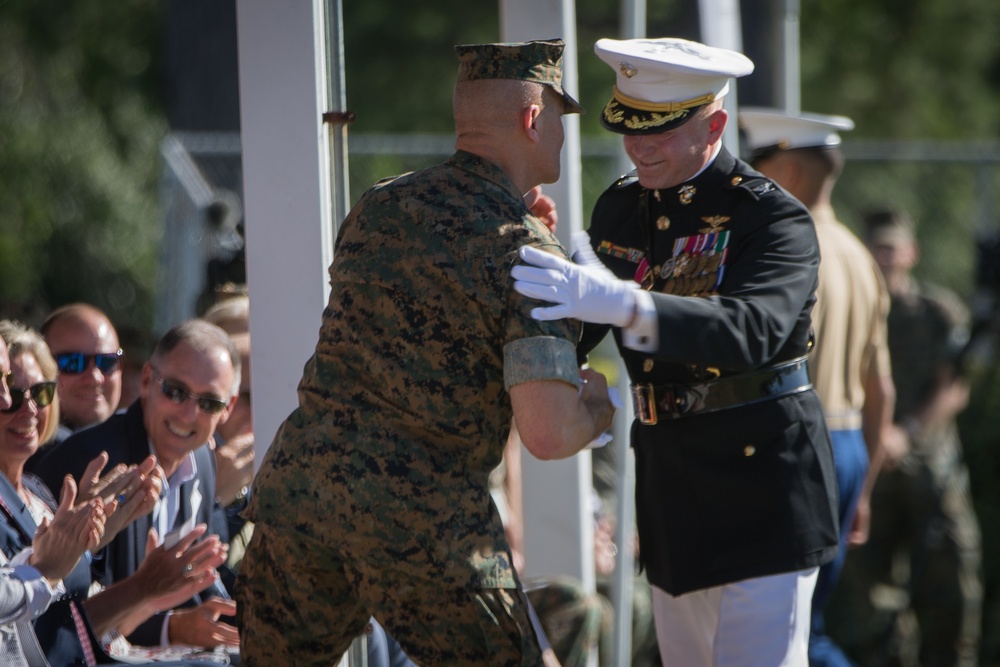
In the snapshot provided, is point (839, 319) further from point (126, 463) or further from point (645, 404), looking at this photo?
point (126, 463)

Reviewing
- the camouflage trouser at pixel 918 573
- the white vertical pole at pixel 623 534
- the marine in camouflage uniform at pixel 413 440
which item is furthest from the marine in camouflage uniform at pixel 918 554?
the marine in camouflage uniform at pixel 413 440

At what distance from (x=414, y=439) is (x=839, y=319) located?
2532mm

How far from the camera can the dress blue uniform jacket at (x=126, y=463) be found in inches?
143

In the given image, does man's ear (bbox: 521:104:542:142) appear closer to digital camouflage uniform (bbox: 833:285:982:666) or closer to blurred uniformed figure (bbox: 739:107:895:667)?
blurred uniformed figure (bbox: 739:107:895:667)

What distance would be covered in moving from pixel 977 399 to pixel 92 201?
9808mm

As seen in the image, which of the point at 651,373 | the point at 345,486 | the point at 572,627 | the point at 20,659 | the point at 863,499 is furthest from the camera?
the point at 863,499

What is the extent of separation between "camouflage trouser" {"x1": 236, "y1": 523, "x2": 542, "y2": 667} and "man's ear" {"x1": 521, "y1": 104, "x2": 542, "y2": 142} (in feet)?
2.89

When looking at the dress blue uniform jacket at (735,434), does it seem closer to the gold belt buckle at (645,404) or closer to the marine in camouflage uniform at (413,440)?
the gold belt buckle at (645,404)

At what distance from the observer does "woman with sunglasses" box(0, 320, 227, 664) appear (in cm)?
305

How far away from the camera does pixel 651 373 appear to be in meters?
3.08

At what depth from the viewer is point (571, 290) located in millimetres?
2541

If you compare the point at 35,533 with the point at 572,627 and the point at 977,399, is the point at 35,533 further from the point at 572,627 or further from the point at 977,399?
the point at 977,399

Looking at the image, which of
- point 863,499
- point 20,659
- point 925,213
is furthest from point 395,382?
point 925,213

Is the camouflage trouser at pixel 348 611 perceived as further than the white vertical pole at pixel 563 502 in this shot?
No
